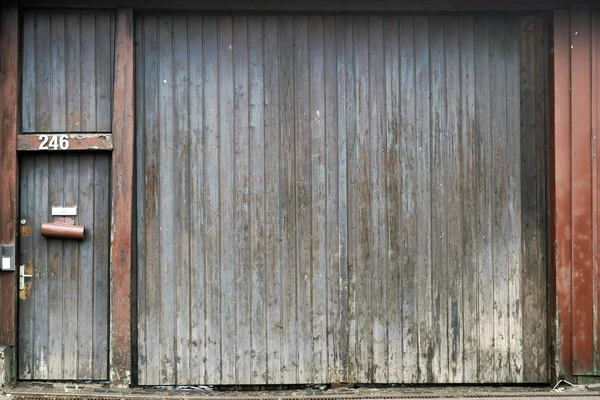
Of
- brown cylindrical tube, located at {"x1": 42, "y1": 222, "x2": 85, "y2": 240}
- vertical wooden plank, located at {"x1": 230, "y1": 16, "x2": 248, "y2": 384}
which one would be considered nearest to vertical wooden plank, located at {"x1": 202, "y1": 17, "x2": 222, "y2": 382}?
vertical wooden plank, located at {"x1": 230, "y1": 16, "x2": 248, "y2": 384}

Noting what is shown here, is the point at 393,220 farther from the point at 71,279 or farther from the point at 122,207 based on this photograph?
the point at 71,279

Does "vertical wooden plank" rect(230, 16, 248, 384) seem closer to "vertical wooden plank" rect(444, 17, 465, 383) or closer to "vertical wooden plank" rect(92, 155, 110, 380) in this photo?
"vertical wooden plank" rect(92, 155, 110, 380)

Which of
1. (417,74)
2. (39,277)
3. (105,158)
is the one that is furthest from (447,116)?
(39,277)

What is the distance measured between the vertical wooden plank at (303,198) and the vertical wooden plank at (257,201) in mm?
290

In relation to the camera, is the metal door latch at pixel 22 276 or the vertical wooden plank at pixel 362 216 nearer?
the metal door latch at pixel 22 276

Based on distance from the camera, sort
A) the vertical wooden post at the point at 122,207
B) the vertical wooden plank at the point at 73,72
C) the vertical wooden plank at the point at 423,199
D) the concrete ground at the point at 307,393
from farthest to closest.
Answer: the vertical wooden plank at the point at 423,199, the vertical wooden plank at the point at 73,72, the vertical wooden post at the point at 122,207, the concrete ground at the point at 307,393

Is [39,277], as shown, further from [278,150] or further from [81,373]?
[278,150]

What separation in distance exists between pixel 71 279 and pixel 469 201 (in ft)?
11.5

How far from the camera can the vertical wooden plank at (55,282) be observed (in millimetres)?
4781

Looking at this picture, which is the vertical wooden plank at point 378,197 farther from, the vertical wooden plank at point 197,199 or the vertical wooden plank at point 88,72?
the vertical wooden plank at point 88,72

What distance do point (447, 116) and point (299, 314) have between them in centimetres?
216

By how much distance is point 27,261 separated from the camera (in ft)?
15.7

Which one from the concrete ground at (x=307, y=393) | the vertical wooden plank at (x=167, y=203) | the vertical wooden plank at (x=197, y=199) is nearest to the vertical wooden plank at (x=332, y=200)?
the concrete ground at (x=307, y=393)

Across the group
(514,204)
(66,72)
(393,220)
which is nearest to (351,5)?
(393,220)
